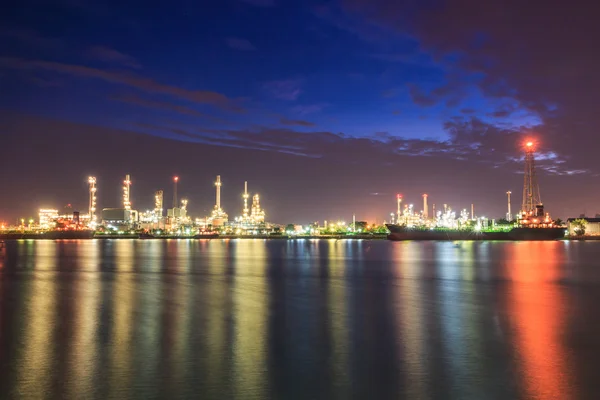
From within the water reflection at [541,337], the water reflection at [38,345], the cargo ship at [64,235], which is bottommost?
the water reflection at [541,337]

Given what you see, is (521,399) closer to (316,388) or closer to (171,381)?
(316,388)

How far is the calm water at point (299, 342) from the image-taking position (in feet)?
29.8

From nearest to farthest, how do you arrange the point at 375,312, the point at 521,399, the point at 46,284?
the point at 521,399 < the point at 375,312 < the point at 46,284

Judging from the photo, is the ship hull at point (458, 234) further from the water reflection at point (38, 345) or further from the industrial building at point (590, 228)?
the water reflection at point (38, 345)

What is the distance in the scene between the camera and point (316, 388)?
29.7 ft

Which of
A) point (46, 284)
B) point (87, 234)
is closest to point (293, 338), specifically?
point (46, 284)

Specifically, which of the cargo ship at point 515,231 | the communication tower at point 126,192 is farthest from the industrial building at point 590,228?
the communication tower at point 126,192

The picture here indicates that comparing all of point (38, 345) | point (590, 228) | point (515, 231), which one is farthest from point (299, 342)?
point (590, 228)

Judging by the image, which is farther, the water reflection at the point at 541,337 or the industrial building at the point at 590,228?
the industrial building at the point at 590,228

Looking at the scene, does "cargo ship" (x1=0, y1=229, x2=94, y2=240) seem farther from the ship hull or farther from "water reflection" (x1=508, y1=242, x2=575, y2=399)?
"water reflection" (x1=508, y1=242, x2=575, y2=399)

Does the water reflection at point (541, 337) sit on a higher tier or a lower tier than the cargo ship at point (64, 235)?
lower

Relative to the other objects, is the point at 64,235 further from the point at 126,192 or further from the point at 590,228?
the point at 590,228

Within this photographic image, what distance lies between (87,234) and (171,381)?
16969 cm

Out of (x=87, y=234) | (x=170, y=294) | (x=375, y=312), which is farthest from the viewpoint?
(x=87, y=234)
